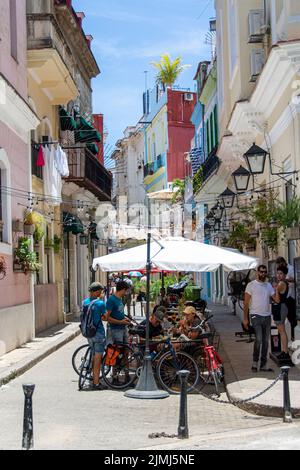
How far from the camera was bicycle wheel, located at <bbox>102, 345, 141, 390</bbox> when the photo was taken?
470 inches

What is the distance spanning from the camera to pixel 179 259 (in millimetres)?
12453

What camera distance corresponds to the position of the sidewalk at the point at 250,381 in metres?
9.56

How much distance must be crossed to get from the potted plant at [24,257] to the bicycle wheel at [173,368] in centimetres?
617

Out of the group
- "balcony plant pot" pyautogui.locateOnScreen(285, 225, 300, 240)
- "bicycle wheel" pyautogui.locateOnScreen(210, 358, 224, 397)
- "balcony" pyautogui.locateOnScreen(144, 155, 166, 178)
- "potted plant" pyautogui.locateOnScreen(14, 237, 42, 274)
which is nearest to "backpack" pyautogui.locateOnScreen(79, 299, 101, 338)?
"bicycle wheel" pyautogui.locateOnScreen(210, 358, 224, 397)

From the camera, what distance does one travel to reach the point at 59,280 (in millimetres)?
24688

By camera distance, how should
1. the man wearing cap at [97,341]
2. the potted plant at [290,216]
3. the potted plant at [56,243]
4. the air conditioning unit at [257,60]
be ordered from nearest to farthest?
the man wearing cap at [97,341] < the potted plant at [290,216] < the air conditioning unit at [257,60] < the potted plant at [56,243]

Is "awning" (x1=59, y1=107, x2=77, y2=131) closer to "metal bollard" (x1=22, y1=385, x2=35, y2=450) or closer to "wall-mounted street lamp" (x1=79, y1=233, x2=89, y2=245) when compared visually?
"wall-mounted street lamp" (x1=79, y1=233, x2=89, y2=245)

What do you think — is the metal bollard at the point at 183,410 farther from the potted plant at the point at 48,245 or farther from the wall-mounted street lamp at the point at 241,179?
the potted plant at the point at 48,245

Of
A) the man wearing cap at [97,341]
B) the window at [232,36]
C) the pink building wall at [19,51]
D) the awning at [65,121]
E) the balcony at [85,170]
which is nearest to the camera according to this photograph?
the man wearing cap at [97,341]

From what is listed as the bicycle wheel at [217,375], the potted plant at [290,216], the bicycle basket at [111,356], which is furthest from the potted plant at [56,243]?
the bicycle wheel at [217,375]

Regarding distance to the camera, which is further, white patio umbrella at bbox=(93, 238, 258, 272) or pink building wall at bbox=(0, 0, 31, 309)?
pink building wall at bbox=(0, 0, 31, 309)

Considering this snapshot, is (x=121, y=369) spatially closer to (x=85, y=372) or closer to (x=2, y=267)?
(x=85, y=372)

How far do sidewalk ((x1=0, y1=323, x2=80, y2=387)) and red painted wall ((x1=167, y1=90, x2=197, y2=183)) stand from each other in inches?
966

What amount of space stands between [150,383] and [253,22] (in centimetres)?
963
